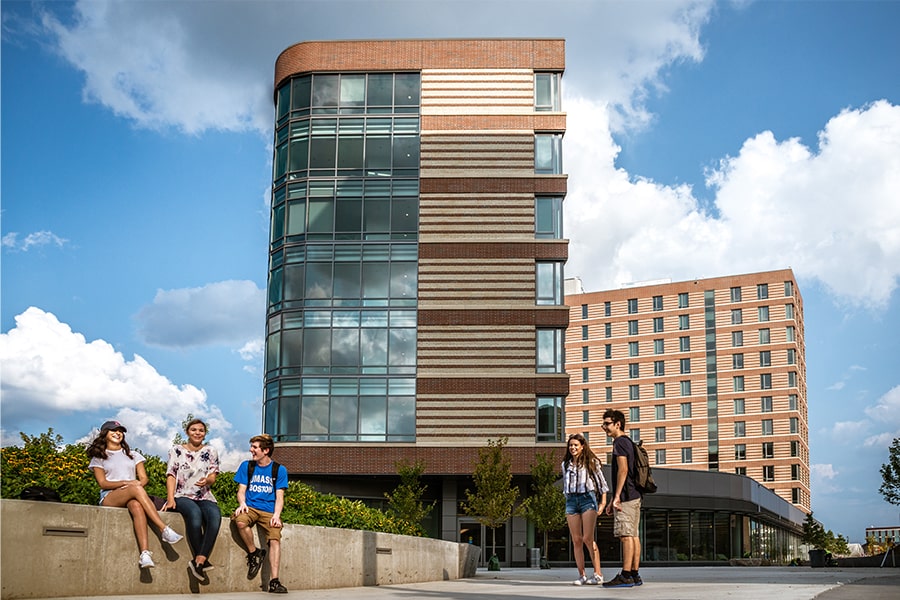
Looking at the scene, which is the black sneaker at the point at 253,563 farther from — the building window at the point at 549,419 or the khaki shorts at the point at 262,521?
the building window at the point at 549,419

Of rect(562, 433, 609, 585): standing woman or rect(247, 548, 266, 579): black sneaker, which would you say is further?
rect(562, 433, 609, 585): standing woman

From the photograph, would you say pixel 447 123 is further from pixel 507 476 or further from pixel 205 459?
pixel 205 459

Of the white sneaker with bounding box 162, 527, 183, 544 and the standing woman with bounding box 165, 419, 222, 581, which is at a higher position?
the standing woman with bounding box 165, 419, 222, 581

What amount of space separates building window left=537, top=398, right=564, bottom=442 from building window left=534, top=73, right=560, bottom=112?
41.4ft

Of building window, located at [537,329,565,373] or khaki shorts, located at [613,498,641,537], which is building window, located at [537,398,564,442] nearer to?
building window, located at [537,329,565,373]

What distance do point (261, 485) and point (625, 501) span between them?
4131mm

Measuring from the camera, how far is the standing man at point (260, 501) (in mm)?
10906

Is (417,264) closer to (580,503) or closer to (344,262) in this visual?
(344,262)

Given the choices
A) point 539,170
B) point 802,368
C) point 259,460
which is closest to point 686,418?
point 802,368

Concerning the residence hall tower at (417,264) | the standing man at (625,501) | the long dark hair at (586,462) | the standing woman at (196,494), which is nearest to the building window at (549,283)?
the residence hall tower at (417,264)

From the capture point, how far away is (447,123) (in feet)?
146

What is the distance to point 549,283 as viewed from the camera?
42625mm

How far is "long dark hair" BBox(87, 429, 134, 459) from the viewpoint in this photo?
32.0ft

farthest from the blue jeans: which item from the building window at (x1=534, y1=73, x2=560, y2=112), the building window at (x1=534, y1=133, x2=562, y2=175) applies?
the building window at (x1=534, y1=73, x2=560, y2=112)
